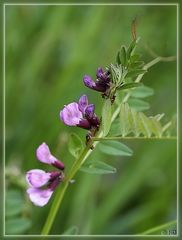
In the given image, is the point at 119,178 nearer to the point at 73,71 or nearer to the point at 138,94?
the point at 73,71

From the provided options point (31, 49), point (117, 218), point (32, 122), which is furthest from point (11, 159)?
point (31, 49)

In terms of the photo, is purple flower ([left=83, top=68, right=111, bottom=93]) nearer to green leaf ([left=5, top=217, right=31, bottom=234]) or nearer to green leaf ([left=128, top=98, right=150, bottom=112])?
green leaf ([left=128, top=98, right=150, bottom=112])

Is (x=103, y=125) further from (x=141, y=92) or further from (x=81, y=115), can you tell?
(x=141, y=92)

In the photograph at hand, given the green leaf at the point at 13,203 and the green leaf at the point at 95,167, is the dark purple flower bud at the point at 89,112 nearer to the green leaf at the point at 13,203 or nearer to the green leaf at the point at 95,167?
the green leaf at the point at 95,167

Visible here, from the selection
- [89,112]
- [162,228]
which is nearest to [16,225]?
[162,228]

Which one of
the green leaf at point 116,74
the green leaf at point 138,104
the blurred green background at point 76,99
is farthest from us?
the blurred green background at point 76,99

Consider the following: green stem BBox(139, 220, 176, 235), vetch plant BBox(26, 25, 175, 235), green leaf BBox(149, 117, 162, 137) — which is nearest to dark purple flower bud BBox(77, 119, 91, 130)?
vetch plant BBox(26, 25, 175, 235)

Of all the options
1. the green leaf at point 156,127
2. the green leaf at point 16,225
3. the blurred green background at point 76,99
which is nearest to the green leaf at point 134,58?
the green leaf at point 156,127
